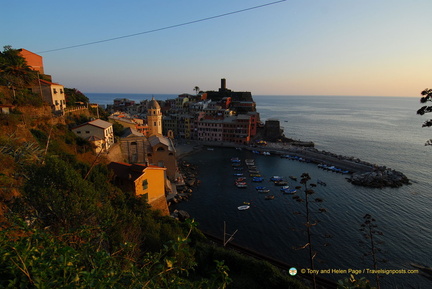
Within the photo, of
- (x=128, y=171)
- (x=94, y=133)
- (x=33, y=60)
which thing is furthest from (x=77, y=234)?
(x=33, y=60)

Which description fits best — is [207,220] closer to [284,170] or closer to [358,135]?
[284,170]

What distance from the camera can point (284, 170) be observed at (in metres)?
42.3

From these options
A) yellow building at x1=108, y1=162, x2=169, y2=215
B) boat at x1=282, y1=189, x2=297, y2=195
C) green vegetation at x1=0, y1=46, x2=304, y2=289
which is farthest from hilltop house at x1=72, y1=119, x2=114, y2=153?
boat at x1=282, y1=189, x2=297, y2=195

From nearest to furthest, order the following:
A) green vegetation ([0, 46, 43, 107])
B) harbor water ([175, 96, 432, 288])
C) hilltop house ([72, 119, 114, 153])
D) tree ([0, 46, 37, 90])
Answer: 1. harbor water ([175, 96, 432, 288])
2. green vegetation ([0, 46, 43, 107])
3. tree ([0, 46, 37, 90])
4. hilltop house ([72, 119, 114, 153])

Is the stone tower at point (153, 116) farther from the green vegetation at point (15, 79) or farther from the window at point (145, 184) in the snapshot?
the window at point (145, 184)

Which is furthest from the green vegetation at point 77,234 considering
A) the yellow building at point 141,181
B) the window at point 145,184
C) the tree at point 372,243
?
the tree at point 372,243

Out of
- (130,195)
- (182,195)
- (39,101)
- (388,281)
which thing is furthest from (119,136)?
(388,281)

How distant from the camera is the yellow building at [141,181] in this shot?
19797 millimetres

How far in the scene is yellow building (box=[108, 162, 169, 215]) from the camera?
19.8 meters

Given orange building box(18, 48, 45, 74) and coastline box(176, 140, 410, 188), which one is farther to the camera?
coastline box(176, 140, 410, 188)

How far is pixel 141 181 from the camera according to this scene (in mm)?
20094

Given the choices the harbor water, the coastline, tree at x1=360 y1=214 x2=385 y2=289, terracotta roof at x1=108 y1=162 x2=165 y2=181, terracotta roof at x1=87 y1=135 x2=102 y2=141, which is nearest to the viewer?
tree at x1=360 y1=214 x2=385 y2=289

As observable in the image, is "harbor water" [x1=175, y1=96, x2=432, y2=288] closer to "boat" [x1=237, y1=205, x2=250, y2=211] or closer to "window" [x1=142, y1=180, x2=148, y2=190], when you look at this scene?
"boat" [x1=237, y1=205, x2=250, y2=211]

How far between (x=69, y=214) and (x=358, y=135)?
82271 millimetres
